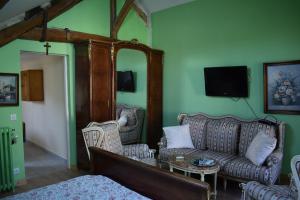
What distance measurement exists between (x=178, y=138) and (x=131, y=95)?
1222 mm

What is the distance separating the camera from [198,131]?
4.25m

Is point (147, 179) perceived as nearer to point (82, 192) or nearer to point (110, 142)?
point (82, 192)

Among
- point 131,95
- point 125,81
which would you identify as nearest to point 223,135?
point 131,95

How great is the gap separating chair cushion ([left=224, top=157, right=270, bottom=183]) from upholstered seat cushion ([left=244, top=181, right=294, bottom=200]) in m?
0.80

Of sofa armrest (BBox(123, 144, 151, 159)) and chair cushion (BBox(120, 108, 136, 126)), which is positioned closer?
sofa armrest (BBox(123, 144, 151, 159))

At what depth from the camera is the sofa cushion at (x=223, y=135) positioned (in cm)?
390

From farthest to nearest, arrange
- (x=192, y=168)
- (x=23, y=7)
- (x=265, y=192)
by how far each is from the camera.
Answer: (x=192, y=168) → (x=23, y=7) → (x=265, y=192)

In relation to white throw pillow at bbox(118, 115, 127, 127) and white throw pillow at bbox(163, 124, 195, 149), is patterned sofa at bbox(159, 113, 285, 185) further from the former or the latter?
white throw pillow at bbox(118, 115, 127, 127)

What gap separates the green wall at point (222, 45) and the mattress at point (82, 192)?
2714 millimetres

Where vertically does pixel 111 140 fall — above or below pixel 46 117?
below

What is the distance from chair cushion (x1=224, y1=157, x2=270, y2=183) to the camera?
10.4 ft

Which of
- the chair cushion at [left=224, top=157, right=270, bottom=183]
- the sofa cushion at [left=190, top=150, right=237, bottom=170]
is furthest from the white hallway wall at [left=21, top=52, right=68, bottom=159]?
the chair cushion at [left=224, top=157, right=270, bottom=183]

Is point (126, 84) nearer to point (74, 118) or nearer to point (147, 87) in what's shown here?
point (147, 87)

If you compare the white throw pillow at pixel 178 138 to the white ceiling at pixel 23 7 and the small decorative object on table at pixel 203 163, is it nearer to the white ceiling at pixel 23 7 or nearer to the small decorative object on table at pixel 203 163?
the small decorative object on table at pixel 203 163
